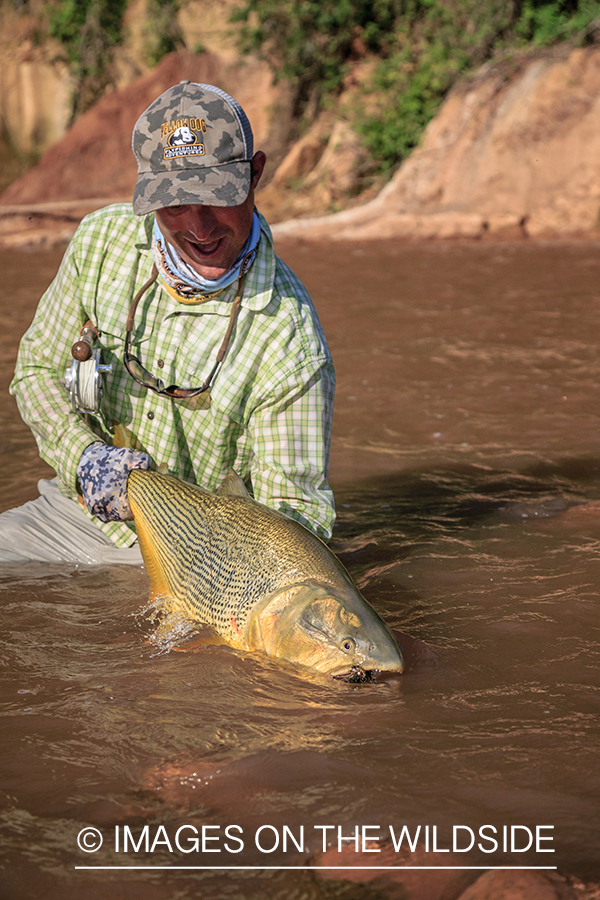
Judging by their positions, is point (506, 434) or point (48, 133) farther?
point (48, 133)

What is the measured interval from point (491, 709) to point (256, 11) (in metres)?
23.2

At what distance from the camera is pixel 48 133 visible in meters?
28.9

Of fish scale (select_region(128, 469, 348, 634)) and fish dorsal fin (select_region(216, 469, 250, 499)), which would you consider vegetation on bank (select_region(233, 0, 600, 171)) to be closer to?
fish dorsal fin (select_region(216, 469, 250, 499))

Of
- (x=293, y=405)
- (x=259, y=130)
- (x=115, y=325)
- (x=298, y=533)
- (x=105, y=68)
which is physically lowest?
(x=298, y=533)

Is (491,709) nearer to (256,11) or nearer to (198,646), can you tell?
(198,646)

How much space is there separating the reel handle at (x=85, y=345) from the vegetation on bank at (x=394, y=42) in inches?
642

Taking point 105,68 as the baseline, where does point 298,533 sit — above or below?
below

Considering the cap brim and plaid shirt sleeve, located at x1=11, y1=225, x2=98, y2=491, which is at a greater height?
the cap brim

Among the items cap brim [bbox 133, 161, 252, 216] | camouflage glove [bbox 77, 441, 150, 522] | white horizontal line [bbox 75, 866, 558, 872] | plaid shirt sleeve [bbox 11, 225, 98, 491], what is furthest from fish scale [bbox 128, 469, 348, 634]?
cap brim [bbox 133, 161, 252, 216]

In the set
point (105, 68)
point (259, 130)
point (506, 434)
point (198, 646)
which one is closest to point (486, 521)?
point (506, 434)

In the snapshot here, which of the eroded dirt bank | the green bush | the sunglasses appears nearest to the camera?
the sunglasses

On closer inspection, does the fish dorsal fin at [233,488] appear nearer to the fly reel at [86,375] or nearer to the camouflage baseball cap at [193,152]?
the fly reel at [86,375]

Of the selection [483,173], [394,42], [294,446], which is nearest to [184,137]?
[294,446]

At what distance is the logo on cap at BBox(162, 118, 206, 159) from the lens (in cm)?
335
